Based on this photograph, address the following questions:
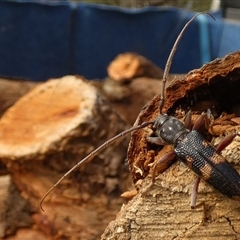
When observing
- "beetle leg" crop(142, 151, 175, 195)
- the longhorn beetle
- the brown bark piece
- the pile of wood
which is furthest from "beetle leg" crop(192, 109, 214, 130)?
the brown bark piece

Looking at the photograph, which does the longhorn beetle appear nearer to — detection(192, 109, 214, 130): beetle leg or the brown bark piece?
detection(192, 109, 214, 130): beetle leg

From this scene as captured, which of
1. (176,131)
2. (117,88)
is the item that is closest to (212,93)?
(176,131)

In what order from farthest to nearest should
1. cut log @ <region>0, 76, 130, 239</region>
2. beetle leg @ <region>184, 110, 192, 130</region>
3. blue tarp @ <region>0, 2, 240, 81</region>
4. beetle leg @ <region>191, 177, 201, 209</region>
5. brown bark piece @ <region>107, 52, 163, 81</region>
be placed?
blue tarp @ <region>0, 2, 240, 81</region> < brown bark piece @ <region>107, 52, 163, 81</region> < cut log @ <region>0, 76, 130, 239</region> < beetle leg @ <region>184, 110, 192, 130</region> < beetle leg @ <region>191, 177, 201, 209</region>

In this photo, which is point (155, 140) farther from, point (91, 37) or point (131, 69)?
point (91, 37)

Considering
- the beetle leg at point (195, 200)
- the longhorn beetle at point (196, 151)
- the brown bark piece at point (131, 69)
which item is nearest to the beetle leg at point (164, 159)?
the longhorn beetle at point (196, 151)

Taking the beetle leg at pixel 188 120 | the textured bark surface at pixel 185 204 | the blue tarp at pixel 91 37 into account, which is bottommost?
the blue tarp at pixel 91 37

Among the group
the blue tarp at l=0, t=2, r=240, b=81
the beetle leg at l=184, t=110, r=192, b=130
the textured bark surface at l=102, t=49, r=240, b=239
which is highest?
the beetle leg at l=184, t=110, r=192, b=130

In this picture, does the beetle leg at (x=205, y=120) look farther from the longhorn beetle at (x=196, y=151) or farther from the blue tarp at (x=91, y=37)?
the blue tarp at (x=91, y=37)
